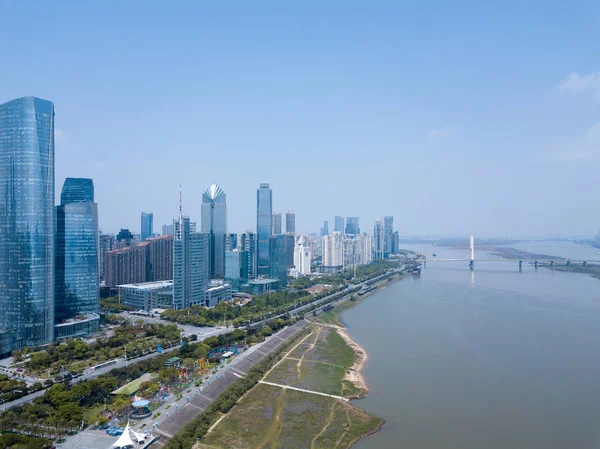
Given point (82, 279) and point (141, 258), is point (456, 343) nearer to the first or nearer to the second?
point (82, 279)

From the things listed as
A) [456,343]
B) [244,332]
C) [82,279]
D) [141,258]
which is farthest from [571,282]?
[82,279]

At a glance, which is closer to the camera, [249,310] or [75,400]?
[75,400]

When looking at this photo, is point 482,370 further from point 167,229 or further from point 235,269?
point 167,229

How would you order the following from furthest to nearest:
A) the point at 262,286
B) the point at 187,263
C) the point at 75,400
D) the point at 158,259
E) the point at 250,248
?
the point at 250,248, the point at 158,259, the point at 262,286, the point at 187,263, the point at 75,400

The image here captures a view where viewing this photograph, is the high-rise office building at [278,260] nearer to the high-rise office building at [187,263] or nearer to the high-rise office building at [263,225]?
the high-rise office building at [263,225]

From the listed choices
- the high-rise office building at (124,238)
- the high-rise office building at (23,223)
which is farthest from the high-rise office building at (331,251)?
the high-rise office building at (23,223)

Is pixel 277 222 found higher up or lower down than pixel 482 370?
higher up

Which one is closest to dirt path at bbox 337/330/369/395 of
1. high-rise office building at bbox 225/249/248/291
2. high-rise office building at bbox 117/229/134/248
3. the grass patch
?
the grass patch

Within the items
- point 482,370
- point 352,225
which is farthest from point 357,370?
point 352,225
